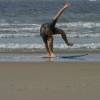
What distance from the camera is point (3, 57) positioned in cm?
1452

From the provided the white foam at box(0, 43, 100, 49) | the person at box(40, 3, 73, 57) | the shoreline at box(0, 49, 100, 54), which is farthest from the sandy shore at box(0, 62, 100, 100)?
the white foam at box(0, 43, 100, 49)

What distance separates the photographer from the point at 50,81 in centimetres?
1039

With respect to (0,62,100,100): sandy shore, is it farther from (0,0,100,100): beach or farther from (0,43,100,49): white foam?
(0,43,100,49): white foam

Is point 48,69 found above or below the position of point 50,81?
below

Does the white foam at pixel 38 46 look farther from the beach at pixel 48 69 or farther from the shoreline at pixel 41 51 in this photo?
the shoreline at pixel 41 51

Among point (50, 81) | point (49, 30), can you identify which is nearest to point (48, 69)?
point (50, 81)

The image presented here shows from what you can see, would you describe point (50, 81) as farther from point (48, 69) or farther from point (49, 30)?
point (49, 30)

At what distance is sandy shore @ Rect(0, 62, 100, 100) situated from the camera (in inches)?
356

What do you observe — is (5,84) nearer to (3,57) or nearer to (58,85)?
(58,85)

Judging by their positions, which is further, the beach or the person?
the person

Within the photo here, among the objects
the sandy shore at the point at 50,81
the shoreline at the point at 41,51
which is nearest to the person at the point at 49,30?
the sandy shore at the point at 50,81

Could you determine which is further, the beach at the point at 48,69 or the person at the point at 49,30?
the person at the point at 49,30

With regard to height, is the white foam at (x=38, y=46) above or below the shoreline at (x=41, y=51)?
below

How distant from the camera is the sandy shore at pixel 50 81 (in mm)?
9047
